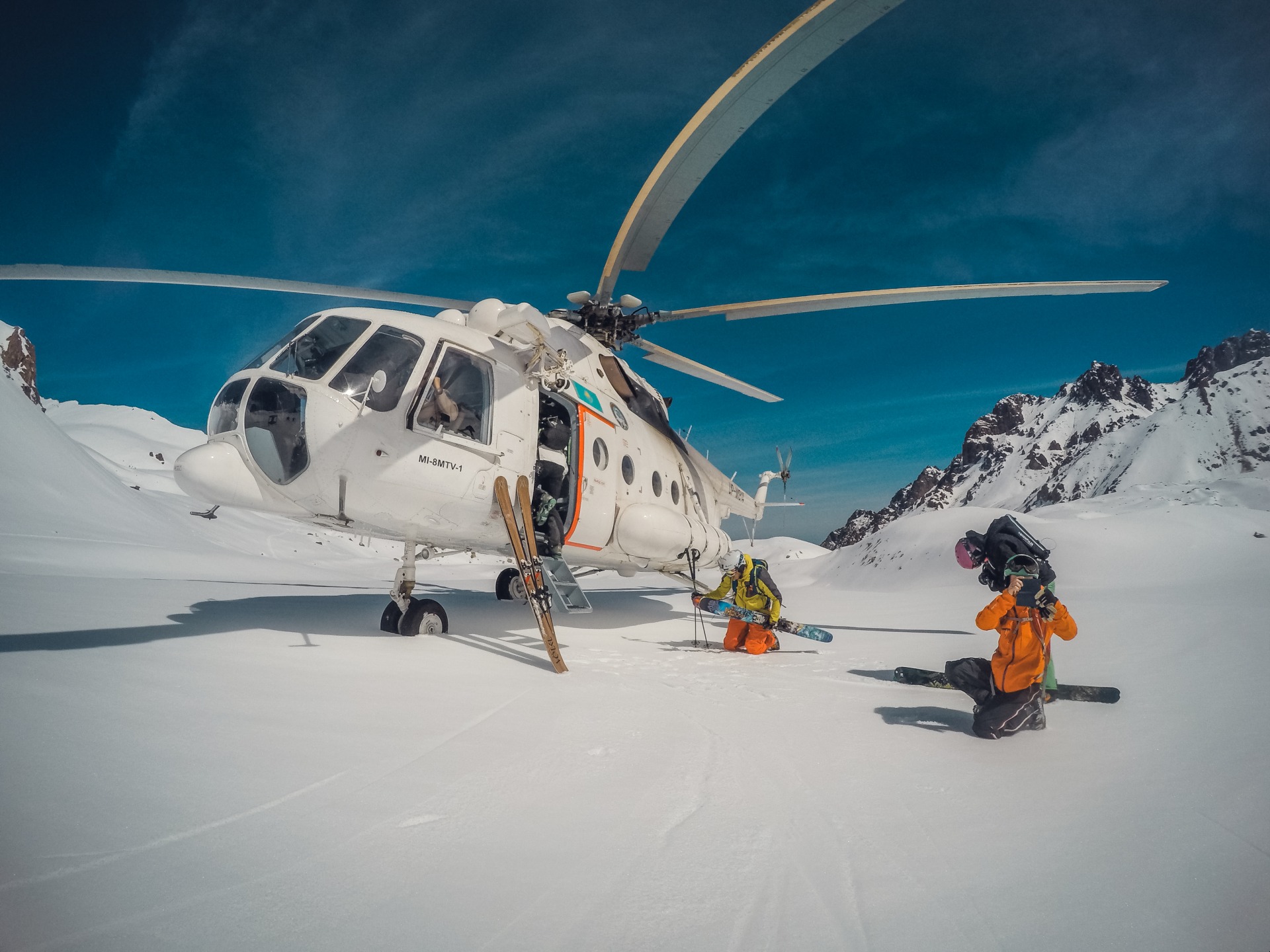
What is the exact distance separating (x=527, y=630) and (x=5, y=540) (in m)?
8.13

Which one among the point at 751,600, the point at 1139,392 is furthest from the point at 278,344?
the point at 1139,392

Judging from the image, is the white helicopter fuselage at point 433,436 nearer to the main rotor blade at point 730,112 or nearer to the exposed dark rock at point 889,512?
the main rotor blade at point 730,112

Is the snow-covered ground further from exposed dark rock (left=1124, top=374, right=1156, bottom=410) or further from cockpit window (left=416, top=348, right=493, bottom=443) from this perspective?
exposed dark rock (left=1124, top=374, right=1156, bottom=410)

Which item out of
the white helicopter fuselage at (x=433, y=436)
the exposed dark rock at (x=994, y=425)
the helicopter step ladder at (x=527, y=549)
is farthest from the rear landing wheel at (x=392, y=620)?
the exposed dark rock at (x=994, y=425)

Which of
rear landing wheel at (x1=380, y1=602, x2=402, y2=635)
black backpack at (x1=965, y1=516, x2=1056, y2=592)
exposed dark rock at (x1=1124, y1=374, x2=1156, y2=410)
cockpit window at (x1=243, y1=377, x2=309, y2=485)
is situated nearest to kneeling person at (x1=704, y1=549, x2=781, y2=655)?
black backpack at (x1=965, y1=516, x2=1056, y2=592)

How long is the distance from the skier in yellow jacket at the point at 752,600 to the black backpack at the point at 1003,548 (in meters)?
2.56

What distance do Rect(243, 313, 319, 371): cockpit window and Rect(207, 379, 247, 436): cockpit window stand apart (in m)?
0.18

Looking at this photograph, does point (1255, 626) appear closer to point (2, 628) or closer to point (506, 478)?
point (506, 478)

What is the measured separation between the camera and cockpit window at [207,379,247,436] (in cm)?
441

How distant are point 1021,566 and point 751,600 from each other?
311 centimetres

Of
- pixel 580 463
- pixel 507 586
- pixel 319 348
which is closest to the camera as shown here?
pixel 319 348

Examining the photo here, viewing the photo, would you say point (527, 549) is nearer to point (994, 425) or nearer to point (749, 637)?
point (749, 637)

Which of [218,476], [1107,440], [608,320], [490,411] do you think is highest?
[1107,440]

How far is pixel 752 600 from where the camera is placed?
6203 millimetres
